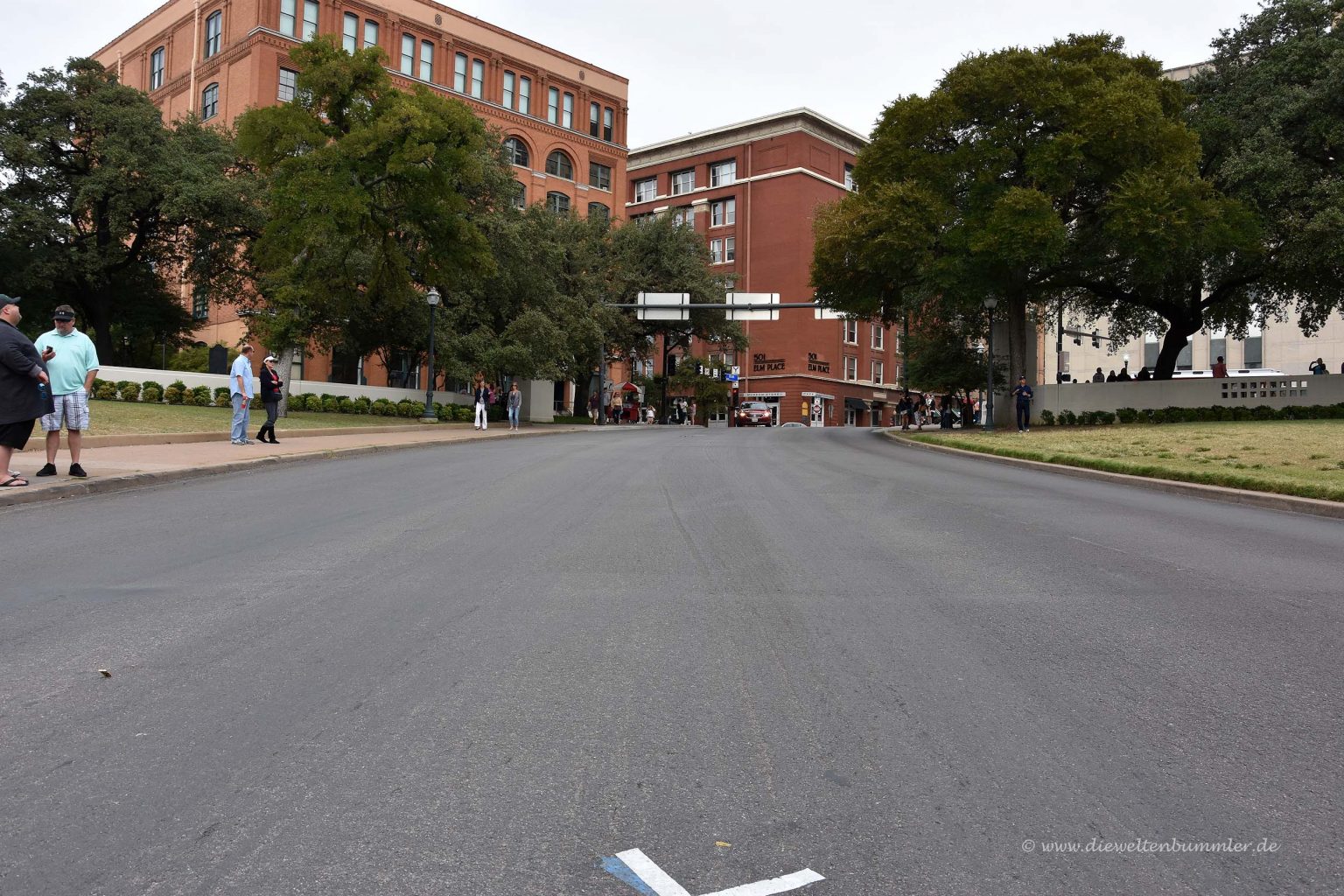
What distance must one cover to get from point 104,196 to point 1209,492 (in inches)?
1564

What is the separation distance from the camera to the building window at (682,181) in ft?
284

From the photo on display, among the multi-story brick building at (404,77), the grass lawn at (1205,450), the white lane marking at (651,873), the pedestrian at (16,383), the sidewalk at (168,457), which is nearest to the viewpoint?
the white lane marking at (651,873)

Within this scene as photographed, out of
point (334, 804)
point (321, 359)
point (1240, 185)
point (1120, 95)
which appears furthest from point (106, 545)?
point (321, 359)

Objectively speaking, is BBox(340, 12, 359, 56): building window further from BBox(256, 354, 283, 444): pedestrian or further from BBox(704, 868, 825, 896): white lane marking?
BBox(704, 868, 825, 896): white lane marking

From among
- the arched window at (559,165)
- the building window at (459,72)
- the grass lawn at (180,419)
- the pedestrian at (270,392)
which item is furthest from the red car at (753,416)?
the pedestrian at (270,392)

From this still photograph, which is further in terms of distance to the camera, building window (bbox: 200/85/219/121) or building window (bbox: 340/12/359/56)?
building window (bbox: 340/12/359/56)

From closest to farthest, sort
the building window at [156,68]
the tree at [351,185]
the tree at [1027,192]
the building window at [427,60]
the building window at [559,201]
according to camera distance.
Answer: the tree at [1027,192] < the tree at [351,185] < the building window at [427,60] < the building window at [156,68] < the building window at [559,201]

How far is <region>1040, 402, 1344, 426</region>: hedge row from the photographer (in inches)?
1152

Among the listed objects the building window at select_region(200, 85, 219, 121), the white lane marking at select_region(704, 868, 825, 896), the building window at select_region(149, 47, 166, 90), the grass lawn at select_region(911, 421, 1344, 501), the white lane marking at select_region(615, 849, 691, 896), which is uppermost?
the building window at select_region(149, 47, 166, 90)

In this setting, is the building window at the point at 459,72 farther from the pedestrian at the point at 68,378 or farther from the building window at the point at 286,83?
the pedestrian at the point at 68,378

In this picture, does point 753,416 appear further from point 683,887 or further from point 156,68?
point 683,887

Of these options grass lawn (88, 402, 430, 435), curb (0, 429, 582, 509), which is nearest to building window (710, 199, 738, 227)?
grass lawn (88, 402, 430, 435)

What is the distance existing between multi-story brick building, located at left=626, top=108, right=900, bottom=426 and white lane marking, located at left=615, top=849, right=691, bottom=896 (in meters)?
72.8

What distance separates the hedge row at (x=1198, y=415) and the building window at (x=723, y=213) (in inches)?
2114
